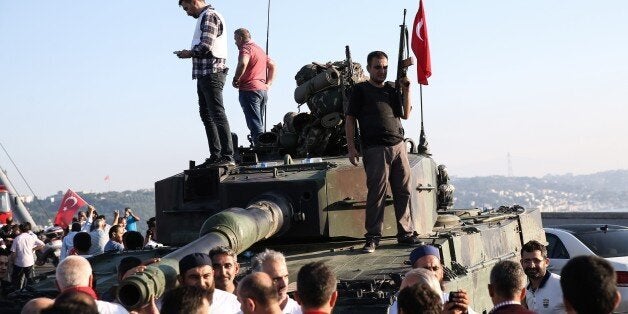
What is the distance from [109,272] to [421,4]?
580cm

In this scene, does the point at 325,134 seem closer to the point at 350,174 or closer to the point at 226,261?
the point at 350,174

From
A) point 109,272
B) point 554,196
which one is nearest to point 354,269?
point 109,272

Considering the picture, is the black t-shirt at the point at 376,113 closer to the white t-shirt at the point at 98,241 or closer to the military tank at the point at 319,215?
the military tank at the point at 319,215

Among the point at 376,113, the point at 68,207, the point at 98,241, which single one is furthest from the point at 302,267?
the point at 68,207

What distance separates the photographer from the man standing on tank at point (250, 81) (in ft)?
48.2

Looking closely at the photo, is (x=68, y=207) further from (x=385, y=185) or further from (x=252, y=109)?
(x=385, y=185)

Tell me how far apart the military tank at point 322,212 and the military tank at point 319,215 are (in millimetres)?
12

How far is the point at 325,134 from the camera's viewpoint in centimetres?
1310

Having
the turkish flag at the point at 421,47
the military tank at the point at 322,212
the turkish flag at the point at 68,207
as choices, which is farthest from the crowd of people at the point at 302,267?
the turkish flag at the point at 68,207

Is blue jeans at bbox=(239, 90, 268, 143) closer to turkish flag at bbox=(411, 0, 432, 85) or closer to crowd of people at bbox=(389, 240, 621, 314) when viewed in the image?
turkish flag at bbox=(411, 0, 432, 85)

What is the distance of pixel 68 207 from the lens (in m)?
32.8

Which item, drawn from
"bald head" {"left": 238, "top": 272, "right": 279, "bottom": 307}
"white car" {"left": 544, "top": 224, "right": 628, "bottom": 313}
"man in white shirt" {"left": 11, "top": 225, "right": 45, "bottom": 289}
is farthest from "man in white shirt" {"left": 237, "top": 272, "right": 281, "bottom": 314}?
"man in white shirt" {"left": 11, "top": 225, "right": 45, "bottom": 289}

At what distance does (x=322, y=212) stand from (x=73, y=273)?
4.29m

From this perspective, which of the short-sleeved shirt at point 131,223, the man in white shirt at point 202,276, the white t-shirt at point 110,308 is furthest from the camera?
the short-sleeved shirt at point 131,223
